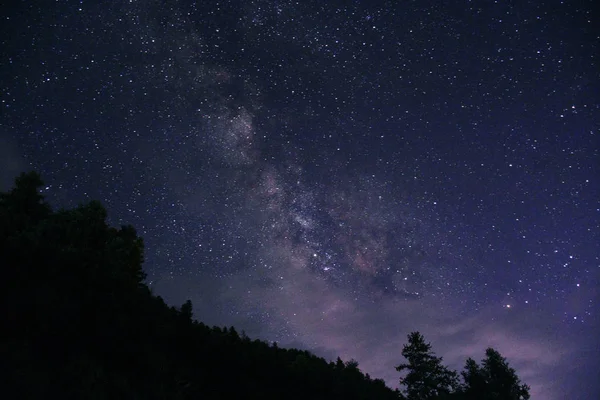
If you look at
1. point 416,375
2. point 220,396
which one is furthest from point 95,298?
point 416,375

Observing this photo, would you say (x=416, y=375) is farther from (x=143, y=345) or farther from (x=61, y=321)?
(x=61, y=321)

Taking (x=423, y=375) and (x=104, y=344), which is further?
(x=423, y=375)

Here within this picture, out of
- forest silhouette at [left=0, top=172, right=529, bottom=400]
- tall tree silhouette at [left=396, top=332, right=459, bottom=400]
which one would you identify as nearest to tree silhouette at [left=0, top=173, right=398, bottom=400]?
forest silhouette at [left=0, top=172, right=529, bottom=400]

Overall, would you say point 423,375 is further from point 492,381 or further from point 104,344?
point 104,344

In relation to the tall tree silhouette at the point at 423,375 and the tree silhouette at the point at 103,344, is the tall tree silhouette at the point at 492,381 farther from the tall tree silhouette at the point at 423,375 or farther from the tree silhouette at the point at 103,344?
the tree silhouette at the point at 103,344

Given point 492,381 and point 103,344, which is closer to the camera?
point 103,344

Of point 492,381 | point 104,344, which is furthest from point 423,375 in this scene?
point 104,344

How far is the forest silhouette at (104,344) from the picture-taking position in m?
10.2

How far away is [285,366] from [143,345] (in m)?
8.29

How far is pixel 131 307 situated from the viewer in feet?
46.4

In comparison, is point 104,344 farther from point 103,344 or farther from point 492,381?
point 492,381

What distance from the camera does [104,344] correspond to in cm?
1190

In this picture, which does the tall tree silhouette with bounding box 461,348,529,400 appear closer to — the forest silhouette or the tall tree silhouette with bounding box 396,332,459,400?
the tall tree silhouette with bounding box 396,332,459,400

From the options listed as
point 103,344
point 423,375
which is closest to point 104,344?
point 103,344
